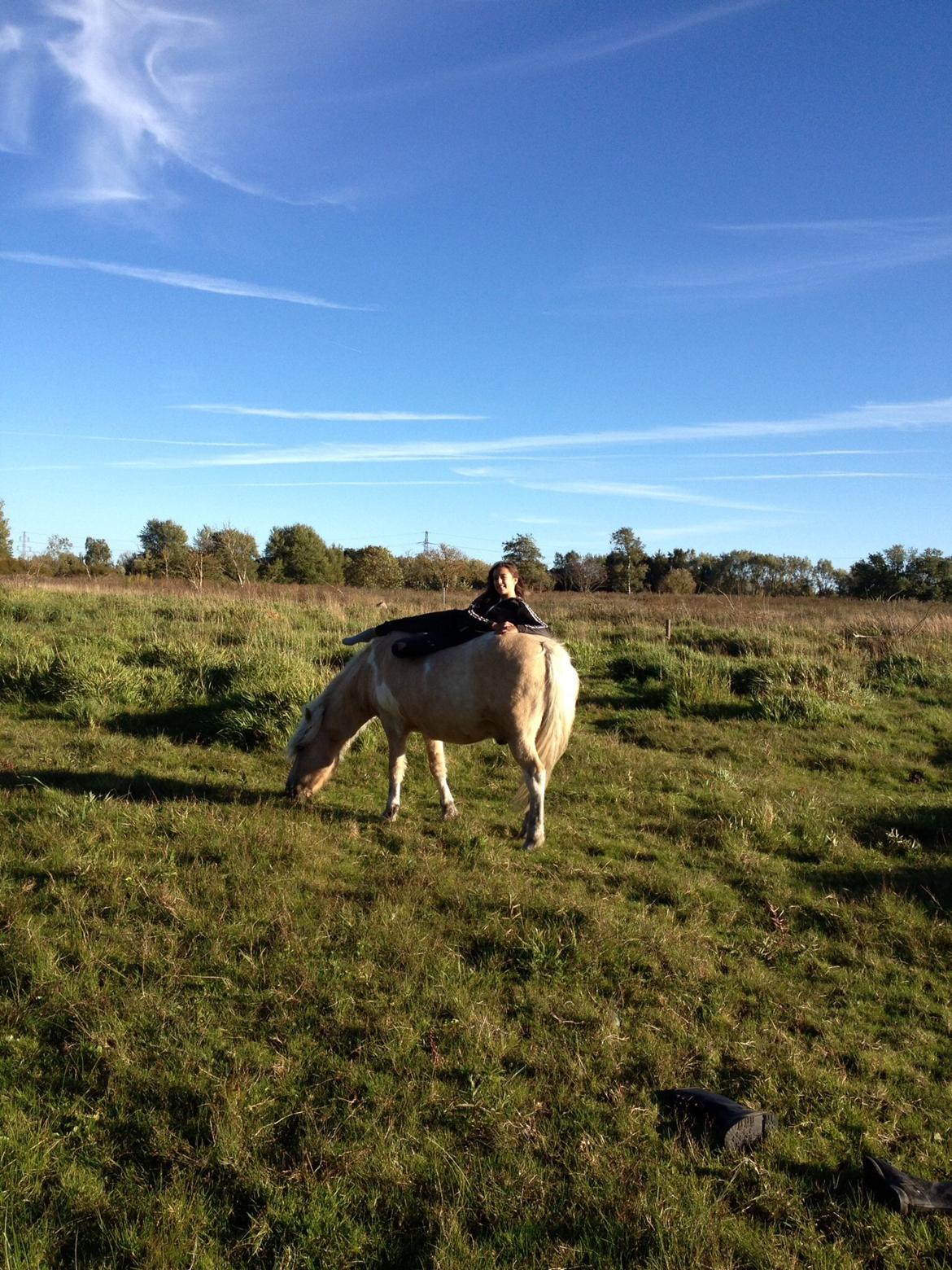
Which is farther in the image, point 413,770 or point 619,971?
point 413,770

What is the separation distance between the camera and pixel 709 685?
12586 millimetres

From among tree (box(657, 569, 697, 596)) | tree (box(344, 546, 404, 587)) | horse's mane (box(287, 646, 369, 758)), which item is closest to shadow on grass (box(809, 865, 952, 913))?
horse's mane (box(287, 646, 369, 758))

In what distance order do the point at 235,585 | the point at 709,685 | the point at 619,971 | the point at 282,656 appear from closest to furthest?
1. the point at 619,971
2. the point at 282,656
3. the point at 709,685
4. the point at 235,585

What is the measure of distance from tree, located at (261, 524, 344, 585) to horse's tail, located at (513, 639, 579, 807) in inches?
1777

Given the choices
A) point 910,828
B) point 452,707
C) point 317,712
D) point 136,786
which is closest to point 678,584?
point 910,828

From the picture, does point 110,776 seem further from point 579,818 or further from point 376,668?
point 579,818

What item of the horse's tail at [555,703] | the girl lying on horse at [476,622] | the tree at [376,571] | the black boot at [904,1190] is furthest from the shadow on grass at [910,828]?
the tree at [376,571]

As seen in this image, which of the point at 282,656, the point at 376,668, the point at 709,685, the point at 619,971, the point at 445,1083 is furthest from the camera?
the point at 709,685

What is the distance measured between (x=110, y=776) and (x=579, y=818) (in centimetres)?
472

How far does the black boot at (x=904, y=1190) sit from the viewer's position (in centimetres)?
299

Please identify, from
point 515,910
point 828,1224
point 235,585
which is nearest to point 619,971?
point 515,910

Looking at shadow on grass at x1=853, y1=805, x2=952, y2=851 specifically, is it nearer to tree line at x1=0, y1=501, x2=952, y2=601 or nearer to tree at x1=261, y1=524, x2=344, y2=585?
tree line at x1=0, y1=501, x2=952, y2=601

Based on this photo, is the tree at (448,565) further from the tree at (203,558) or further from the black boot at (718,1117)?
the black boot at (718,1117)

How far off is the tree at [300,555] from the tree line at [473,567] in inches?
2.8
